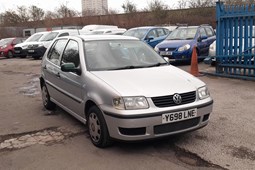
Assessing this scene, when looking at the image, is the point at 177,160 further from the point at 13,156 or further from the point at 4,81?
the point at 4,81

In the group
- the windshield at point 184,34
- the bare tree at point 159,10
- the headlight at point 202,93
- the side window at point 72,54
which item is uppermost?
the bare tree at point 159,10

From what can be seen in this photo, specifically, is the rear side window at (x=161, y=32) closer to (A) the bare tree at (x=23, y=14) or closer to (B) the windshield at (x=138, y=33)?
(B) the windshield at (x=138, y=33)

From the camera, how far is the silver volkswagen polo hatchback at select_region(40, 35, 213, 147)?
3951mm

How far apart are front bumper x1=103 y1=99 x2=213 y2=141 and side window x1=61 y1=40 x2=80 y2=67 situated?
4.59 ft

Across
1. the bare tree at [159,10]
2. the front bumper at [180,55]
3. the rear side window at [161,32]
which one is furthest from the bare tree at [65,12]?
the front bumper at [180,55]

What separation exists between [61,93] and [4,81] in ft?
22.0

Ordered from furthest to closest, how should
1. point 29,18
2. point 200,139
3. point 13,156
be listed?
1. point 29,18
2. point 200,139
3. point 13,156

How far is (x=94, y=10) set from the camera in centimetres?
4659

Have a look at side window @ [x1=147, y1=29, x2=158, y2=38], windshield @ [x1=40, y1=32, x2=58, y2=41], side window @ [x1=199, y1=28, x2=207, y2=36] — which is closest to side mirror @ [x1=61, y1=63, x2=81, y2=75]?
side window @ [x1=199, y1=28, x2=207, y2=36]

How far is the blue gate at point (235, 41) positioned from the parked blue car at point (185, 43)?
226cm

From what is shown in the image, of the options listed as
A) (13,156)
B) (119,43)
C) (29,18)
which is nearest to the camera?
(13,156)

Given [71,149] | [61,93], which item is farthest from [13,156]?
[61,93]

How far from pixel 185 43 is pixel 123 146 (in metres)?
8.50

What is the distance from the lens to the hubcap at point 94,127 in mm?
4363
